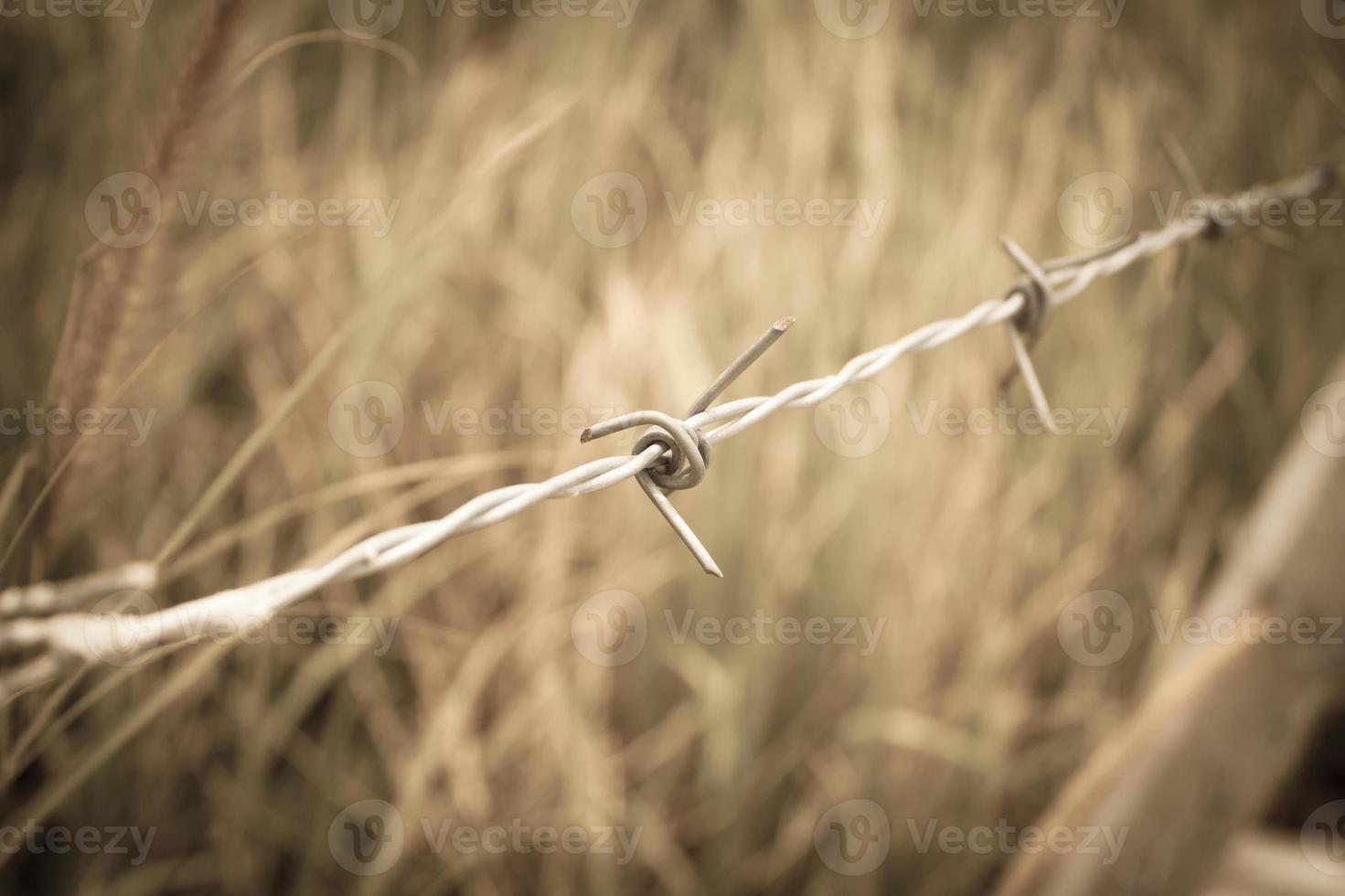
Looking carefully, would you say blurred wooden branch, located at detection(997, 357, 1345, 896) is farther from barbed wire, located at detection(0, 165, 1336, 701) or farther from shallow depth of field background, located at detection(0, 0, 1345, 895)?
barbed wire, located at detection(0, 165, 1336, 701)

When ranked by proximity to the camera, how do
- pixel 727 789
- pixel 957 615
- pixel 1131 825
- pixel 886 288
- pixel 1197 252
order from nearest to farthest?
pixel 1131 825, pixel 727 789, pixel 957 615, pixel 886 288, pixel 1197 252

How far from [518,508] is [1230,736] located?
2.70 feet

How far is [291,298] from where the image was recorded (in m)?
1.26

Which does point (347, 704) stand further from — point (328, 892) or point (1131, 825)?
point (1131, 825)

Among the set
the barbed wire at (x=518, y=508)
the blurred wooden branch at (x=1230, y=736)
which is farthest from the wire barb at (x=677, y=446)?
the blurred wooden branch at (x=1230, y=736)

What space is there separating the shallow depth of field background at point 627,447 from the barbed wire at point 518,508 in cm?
27

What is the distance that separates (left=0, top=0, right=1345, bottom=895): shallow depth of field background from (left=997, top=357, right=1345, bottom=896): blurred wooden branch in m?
0.22

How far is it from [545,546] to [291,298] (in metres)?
0.62

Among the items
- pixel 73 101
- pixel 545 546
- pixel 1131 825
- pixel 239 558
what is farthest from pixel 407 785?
pixel 73 101

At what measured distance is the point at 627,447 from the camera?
1.18 meters

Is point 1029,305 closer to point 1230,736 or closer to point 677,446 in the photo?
point 677,446

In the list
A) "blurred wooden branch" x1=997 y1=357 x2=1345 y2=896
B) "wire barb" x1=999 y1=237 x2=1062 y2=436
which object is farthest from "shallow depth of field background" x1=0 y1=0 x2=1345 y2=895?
"wire barb" x1=999 y1=237 x2=1062 y2=436

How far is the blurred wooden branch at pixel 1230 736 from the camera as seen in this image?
78cm

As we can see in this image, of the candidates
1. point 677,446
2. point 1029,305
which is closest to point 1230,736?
point 1029,305
